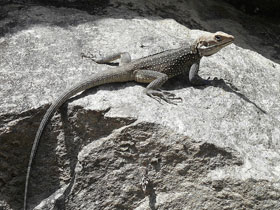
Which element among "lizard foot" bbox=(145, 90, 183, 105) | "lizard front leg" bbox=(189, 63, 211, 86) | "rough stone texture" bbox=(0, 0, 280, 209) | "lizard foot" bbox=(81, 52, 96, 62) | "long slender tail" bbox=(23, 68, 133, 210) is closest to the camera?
"rough stone texture" bbox=(0, 0, 280, 209)

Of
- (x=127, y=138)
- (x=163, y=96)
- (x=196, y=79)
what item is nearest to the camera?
(x=127, y=138)

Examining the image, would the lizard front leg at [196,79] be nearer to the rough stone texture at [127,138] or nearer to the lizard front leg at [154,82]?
the rough stone texture at [127,138]

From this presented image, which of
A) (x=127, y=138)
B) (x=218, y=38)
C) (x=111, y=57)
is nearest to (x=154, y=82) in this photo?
(x=111, y=57)

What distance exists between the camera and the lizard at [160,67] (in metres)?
5.15

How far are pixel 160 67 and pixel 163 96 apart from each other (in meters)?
0.60

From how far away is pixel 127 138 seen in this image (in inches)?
186

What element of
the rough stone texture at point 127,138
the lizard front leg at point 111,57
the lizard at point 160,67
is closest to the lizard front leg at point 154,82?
the lizard at point 160,67

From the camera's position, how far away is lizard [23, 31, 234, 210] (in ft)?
16.9

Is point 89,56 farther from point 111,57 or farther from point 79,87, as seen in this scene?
point 79,87

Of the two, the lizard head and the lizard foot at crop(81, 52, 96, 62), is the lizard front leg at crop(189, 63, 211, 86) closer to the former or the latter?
the lizard head

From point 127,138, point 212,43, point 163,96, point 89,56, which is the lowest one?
point 127,138

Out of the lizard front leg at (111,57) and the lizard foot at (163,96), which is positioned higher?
the lizard front leg at (111,57)

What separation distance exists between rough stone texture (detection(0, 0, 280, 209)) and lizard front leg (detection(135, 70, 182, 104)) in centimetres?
10

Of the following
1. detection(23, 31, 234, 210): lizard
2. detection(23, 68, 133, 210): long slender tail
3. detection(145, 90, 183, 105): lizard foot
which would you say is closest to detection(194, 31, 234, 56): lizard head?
detection(23, 31, 234, 210): lizard
